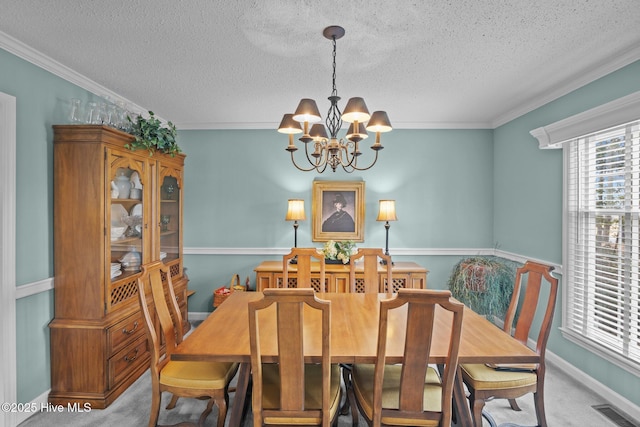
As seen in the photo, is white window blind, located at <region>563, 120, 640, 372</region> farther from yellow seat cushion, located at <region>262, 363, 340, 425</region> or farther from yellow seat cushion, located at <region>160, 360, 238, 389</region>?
yellow seat cushion, located at <region>160, 360, 238, 389</region>

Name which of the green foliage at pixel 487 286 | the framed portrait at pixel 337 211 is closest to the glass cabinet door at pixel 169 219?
the framed portrait at pixel 337 211

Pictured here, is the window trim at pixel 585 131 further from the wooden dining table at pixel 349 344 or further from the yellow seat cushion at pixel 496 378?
the wooden dining table at pixel 349 344

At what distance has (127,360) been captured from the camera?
2.54 meters

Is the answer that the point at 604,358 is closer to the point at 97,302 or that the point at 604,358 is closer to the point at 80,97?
the point at 97,302

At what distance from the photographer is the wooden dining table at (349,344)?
1543 millimetres

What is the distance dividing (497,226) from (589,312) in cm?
145

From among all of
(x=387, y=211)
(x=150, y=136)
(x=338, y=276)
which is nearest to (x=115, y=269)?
(x=150, y=136)

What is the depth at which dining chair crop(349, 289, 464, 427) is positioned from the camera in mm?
1356

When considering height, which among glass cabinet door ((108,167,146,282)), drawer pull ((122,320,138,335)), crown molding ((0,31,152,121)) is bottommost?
drawer pull ((122,320,138,335))

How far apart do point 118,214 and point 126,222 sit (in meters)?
0.13

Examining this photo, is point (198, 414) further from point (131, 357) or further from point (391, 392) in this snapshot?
point (391, 392)

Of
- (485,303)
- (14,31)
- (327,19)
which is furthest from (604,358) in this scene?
(14,31)

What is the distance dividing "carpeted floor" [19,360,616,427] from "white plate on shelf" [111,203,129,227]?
1.31 m

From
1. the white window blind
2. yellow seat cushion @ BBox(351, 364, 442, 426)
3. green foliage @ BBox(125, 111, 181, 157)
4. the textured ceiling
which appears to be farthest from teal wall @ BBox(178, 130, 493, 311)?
yellow seat cushion @ BBox(351, 364, 442, 426)
